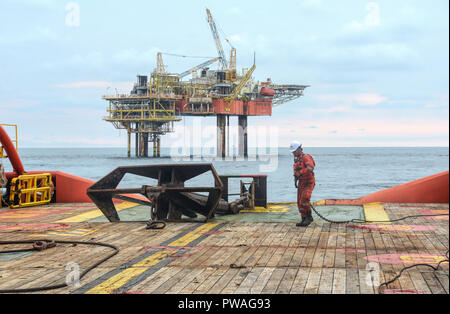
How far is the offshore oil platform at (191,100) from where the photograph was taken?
3420 inches

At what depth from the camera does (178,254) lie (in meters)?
7.29

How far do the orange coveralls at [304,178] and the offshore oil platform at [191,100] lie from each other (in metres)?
76.5

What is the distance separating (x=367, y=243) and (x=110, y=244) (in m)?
4.01

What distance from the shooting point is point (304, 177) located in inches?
380

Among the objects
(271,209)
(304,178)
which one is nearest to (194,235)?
(304,178)

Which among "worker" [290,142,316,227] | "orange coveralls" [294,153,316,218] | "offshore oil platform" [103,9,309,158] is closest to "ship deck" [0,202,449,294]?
"worker" [290,142,316,227]

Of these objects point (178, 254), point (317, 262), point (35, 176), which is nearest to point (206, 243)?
point (178, 254)

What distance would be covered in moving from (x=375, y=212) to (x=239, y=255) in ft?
17.5

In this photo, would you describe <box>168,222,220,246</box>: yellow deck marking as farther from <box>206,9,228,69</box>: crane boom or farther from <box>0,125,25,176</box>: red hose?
<box>206,9,228,69</box>: crane boom

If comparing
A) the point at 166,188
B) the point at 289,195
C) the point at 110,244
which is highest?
the point at 166,188

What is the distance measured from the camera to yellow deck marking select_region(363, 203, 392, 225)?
10.5m

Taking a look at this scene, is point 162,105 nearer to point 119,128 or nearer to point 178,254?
point 119,128

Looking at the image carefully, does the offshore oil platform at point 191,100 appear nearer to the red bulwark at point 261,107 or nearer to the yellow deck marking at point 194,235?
the red bulwark at point 261,107
